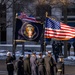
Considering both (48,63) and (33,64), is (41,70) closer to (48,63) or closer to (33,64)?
(48,63)

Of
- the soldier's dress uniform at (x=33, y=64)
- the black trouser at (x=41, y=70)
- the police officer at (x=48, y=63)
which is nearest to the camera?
the police officer at (x=48, y=63)

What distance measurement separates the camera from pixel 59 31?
67.2 feet

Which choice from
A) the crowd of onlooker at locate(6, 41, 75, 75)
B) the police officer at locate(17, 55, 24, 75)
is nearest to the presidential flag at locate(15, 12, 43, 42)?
the crowd of onlooker at locate(6, 41, 75, 75)

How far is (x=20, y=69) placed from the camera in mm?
19641

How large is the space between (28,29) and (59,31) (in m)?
1.74

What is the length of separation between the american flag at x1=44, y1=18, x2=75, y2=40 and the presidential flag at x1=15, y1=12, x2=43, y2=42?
59 centimetres

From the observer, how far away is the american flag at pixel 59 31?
19.8 meters

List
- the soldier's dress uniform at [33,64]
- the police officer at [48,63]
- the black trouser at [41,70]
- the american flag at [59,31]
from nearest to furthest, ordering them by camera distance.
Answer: the police officer at [48,63] < the black trouser at [41,70] < the american flag at [59,31] < the soldier's dress uniform at [33,64]

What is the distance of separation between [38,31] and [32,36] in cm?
47

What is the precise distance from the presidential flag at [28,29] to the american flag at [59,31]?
1.93 feet

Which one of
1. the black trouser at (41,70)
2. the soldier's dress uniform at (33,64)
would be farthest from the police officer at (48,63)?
the soldier's dress uniform at (33,64)

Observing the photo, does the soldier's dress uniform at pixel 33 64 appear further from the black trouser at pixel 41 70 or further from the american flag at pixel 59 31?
the american flag at pixel 59 31

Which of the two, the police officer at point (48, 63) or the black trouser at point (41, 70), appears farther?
the black trouser at point (41, 70)

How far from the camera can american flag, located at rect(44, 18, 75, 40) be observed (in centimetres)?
1984
